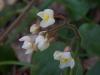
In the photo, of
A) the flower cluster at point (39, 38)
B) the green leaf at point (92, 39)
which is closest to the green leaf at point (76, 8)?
the green leaf at point (92, 39)

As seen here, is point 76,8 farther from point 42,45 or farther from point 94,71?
point 42,45

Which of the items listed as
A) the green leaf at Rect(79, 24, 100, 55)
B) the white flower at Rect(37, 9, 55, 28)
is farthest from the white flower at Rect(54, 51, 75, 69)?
the green leaf at Rect(79, 24, 100, 55)

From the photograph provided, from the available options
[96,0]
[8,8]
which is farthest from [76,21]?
[8,8]

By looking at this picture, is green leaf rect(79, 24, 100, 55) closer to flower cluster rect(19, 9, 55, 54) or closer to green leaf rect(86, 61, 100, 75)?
green leaf rect(86, 61, 100, 75)

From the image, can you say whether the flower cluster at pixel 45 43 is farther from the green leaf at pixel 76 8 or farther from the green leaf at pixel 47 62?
the green leaf at pixel 76 8

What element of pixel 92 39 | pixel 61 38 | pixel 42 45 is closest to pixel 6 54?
pixel 61 38
